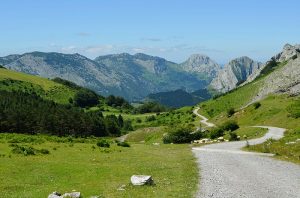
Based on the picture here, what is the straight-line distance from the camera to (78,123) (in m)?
179

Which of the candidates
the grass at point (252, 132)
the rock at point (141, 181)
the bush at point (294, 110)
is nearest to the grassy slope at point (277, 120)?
the bush at point (294, 110)

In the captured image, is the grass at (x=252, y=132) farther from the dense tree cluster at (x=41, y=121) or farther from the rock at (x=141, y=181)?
the dense tree cluster at (x=41, y=121)

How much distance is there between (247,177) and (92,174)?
12.8 meters

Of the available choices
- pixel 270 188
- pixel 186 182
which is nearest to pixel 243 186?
pixel 270 188

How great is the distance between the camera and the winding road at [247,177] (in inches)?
1120

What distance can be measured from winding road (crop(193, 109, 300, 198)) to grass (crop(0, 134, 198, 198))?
117 cm

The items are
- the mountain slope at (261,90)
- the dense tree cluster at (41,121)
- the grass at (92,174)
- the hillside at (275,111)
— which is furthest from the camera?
the mountain slope at (261,90)

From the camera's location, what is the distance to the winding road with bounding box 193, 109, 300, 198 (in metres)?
28.5

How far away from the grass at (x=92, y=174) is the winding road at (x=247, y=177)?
1.17 meters

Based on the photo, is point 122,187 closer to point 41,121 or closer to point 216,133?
point 216,133

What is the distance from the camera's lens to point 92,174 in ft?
122

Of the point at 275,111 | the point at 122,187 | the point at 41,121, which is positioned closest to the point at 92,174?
the point at 122,187

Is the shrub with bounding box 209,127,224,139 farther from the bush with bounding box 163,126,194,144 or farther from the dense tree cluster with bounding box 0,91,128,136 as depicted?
the dense tree cluster with bounding box 0,91,128,136

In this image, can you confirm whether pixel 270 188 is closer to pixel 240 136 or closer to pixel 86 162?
pixel 86 162
